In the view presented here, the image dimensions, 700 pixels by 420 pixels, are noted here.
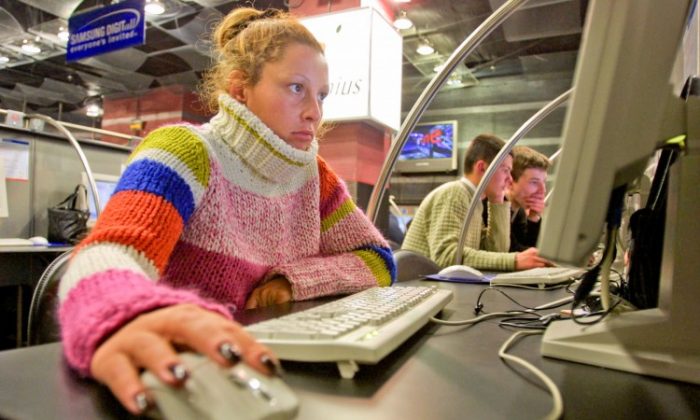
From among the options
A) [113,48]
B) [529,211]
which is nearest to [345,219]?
A: [529,211]

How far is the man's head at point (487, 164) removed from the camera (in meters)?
2.15

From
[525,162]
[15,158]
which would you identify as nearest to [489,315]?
[525,162]

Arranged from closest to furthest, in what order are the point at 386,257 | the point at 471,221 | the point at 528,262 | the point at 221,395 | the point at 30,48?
the point at 221,395, the point at 386,257, the point at 528,262, the point at 471,221, the point at 30,48

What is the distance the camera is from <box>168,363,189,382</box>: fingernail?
0.24m

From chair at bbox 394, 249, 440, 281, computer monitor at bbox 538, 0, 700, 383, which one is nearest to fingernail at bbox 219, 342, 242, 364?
computer monitor at bbox 538, 0, 700, 383

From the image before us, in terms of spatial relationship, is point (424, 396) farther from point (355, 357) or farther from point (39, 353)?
point (39, 353)

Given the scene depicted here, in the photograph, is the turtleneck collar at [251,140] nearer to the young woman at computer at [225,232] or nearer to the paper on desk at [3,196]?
the young woman at computer at [225,232]

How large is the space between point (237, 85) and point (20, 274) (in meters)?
2.26

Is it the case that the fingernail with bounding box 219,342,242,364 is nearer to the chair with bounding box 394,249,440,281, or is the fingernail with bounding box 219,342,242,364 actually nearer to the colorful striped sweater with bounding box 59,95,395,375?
the colorful striped sweater with bounding box 59,95,395,375

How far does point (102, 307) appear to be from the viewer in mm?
323

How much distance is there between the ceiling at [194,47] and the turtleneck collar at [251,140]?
238 cm

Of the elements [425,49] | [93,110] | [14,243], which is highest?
[425,49]

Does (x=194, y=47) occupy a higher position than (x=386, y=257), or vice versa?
(x=194, y=47)

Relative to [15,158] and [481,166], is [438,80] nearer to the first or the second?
[481,166]
